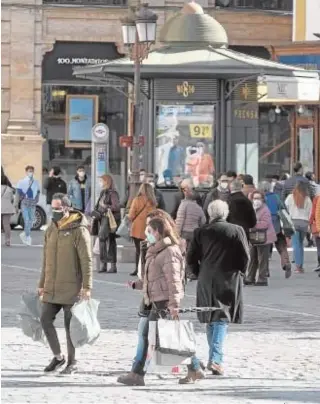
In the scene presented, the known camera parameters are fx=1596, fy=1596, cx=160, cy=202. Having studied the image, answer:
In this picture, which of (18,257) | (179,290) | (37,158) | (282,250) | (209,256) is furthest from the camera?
(37,158)

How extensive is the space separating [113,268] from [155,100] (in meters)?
5.32

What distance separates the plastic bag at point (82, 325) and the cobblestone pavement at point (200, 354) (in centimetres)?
29

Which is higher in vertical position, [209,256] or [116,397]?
[209,256]

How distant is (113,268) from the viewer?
25609mm

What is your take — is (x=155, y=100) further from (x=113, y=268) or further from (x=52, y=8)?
(x=52, y=8)

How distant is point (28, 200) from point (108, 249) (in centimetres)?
816

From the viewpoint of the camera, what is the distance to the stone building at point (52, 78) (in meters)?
44.1

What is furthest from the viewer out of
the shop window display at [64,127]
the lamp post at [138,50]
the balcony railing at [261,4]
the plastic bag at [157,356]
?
the balcony railing at [261,4]

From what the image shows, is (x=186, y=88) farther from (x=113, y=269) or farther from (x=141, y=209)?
(x=141, y=209)

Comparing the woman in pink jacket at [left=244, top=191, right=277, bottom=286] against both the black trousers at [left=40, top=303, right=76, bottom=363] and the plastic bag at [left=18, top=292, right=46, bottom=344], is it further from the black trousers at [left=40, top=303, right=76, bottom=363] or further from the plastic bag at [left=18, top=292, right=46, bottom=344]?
the black trousers at [left=40, top=303, right=76, bottom=363]

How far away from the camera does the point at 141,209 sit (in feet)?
78.0

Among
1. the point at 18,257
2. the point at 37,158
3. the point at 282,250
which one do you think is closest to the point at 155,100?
the point at 18,257

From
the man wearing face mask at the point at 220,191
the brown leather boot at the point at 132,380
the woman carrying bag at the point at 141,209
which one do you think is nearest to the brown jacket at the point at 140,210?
the woman carrying bag at the point at 141,209

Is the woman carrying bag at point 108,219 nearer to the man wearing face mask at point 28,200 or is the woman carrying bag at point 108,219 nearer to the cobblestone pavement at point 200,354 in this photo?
the cobblestone pavement at point 200,354
